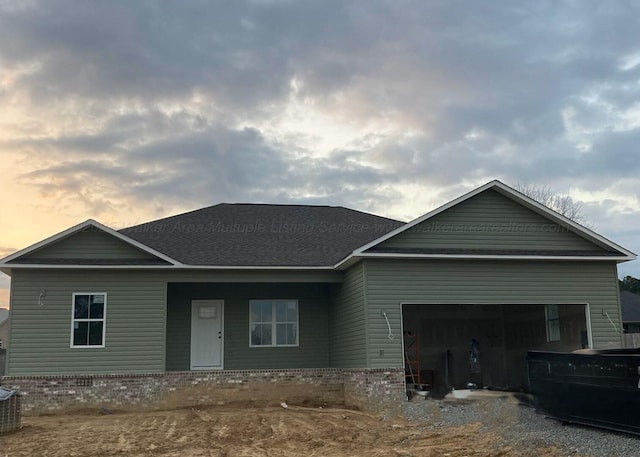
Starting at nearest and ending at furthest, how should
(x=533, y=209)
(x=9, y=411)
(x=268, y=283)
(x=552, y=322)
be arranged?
(x=9, y=411), (x=533, y=209), (x=268, y=283), (x=552, y=322)

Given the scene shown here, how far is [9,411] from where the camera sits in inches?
511

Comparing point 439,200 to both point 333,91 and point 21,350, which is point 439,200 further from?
point 21,350

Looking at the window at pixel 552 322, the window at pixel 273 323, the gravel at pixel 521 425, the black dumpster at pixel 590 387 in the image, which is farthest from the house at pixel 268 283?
the black dumpster at pixel 590 387

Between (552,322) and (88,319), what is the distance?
41.6 ft

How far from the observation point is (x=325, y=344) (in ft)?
62.7

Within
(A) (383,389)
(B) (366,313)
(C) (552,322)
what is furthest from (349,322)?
(C) (552,322)

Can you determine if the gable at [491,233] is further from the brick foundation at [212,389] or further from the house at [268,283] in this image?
the brick foundation at [212,389]

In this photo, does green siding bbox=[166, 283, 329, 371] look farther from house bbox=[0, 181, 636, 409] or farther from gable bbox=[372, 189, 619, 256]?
gable bbox=[372, 189, 619, 256]

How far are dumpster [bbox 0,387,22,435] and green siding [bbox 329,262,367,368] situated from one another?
24.4ft

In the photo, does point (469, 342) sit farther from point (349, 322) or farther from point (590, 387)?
point (590, 387)

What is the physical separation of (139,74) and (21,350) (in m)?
7.27

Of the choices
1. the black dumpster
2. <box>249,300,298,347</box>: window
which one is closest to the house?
<box>249,300,298,347</box>: window

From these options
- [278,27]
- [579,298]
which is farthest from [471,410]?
[278,27]

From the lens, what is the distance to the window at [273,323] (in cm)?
1897
